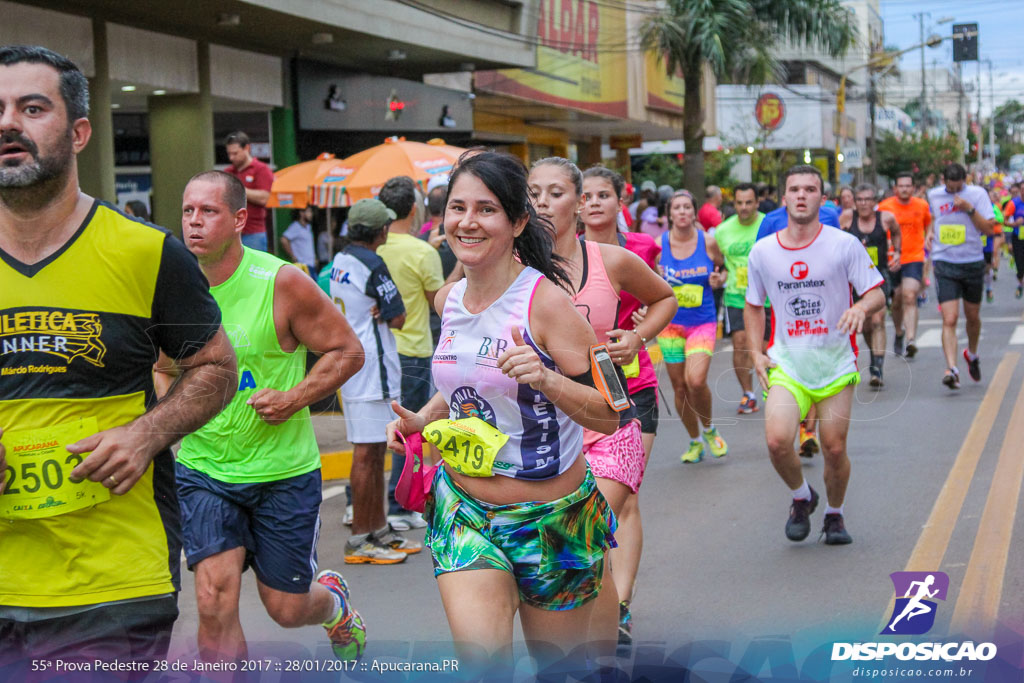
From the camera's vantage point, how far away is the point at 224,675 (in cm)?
413

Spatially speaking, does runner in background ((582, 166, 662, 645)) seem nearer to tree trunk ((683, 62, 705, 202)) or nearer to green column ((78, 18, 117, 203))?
green column ((78, 18, 117, 203))

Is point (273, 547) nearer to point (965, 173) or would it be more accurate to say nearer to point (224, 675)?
point (224, 675)

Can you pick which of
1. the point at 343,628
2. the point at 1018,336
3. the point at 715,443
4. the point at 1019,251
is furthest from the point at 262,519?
the point at 1019,251

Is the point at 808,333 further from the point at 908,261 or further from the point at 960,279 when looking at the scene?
the point at 908,261

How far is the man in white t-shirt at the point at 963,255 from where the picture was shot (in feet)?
40.9

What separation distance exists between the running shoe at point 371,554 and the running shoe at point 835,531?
2.32m

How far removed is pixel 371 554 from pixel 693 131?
2024 cm

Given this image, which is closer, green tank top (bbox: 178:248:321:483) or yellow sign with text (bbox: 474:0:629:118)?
green tank top (bbox: 178:248:321:483)

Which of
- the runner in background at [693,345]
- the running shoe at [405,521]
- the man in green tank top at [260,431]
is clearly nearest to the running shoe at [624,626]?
the man in green tank top at [260,431]

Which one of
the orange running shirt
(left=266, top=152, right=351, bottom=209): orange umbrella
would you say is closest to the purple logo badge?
the orange running shirt

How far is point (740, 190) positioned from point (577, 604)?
27.0 feet

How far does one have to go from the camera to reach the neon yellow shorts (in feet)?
21.3

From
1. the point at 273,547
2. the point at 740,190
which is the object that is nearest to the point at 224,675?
the point at 273,547

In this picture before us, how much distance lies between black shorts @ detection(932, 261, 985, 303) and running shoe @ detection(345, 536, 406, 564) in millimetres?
7880
